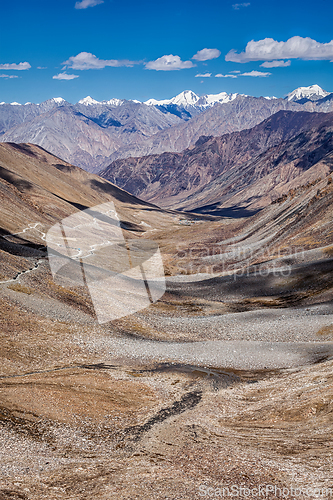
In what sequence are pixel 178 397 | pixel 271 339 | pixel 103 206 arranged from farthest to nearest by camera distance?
pixel 103 206, pixel 271 339, pixel 178 397

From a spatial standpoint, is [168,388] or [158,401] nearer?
[158,401]

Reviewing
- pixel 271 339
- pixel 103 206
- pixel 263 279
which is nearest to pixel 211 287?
pixel 263 279

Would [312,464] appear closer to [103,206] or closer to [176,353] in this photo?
[176,353]

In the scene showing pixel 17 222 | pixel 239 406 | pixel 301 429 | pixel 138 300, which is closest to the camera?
pixel 301 429

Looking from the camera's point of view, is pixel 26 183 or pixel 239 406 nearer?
pixel 239 406

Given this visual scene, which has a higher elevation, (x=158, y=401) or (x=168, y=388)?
(x=158, y=401)

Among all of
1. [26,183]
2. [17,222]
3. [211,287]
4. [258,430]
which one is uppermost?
[26,183]

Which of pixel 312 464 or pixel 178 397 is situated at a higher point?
pixel 312 464

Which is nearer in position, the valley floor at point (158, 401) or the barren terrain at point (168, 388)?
the valley floor at point (158, 401)

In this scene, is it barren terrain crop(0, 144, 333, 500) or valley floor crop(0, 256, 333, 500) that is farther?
barren terrain crop(0, 144, 333, 500)
